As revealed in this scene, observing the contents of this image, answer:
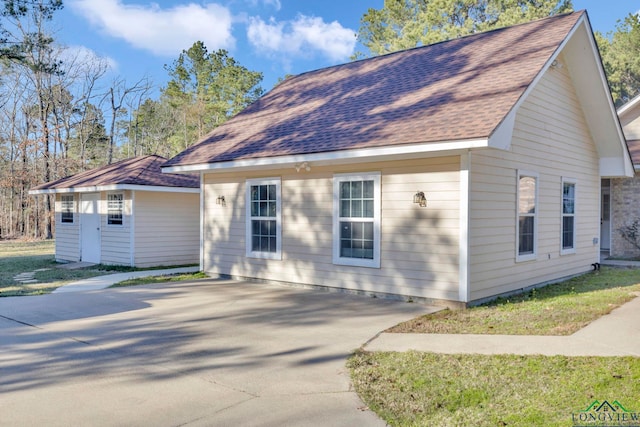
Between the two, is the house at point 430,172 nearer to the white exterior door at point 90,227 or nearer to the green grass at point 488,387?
the green grass at point 488,387

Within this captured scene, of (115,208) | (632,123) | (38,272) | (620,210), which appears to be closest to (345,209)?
(115,208)

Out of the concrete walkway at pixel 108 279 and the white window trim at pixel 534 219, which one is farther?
the concrete walkway at pixel 108 279

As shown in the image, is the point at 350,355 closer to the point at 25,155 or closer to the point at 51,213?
the point at 51,213

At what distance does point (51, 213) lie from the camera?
26.5 meters

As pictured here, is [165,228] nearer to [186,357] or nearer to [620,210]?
[186,357]

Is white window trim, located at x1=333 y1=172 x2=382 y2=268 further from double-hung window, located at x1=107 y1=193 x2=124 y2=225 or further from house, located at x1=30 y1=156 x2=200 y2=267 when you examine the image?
double-hung window, located at x1=107 y1=193 x2=124 y2=225

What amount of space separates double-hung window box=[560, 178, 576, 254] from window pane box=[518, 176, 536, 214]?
1.62 meters

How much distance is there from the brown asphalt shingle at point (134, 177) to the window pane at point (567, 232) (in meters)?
9.43

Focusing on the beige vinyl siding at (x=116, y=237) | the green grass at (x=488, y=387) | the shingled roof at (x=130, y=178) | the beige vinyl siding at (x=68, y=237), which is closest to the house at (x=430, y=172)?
the shingled roof at (x=130, y=178)

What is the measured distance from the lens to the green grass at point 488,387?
3510 millimetres

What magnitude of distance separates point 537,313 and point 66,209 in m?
14.1

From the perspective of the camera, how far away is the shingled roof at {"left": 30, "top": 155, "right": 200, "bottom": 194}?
13.2m

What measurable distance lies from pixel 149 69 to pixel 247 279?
25628 millimetres

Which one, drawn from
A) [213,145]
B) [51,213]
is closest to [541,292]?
[213,145]
